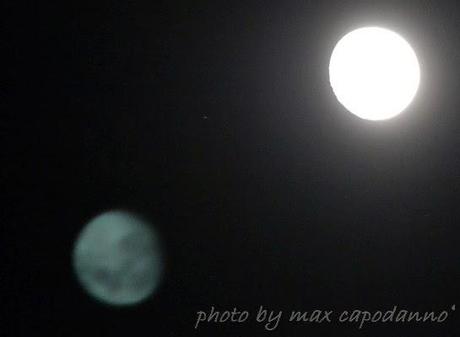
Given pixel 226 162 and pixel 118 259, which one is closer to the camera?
pixel 226 162

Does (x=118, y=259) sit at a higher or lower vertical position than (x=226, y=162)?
lower

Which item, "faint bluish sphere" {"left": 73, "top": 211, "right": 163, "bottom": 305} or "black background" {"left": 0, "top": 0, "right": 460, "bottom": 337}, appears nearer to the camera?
"black background" {"left": 0, "top": 0, "right": 460, "bottom": 337}

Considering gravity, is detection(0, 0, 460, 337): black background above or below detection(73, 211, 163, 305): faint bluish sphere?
above

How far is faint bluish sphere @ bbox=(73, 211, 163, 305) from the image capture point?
192 centimetres

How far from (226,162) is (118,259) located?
0.43m

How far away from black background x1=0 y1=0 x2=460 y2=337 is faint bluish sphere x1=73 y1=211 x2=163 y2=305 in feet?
0.10

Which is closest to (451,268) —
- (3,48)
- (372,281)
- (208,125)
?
(372,281)

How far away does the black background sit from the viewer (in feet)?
5.58

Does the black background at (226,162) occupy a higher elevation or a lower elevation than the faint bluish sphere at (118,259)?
higher

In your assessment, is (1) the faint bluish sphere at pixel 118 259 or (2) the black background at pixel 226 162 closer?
(2) the black background at pixel 226 162

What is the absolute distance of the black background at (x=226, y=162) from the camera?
1702 millimetres

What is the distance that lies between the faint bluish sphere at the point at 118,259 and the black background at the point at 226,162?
0.03 meters

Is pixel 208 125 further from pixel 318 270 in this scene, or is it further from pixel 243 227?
pixel 318 270

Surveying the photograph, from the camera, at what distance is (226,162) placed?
1.84m
